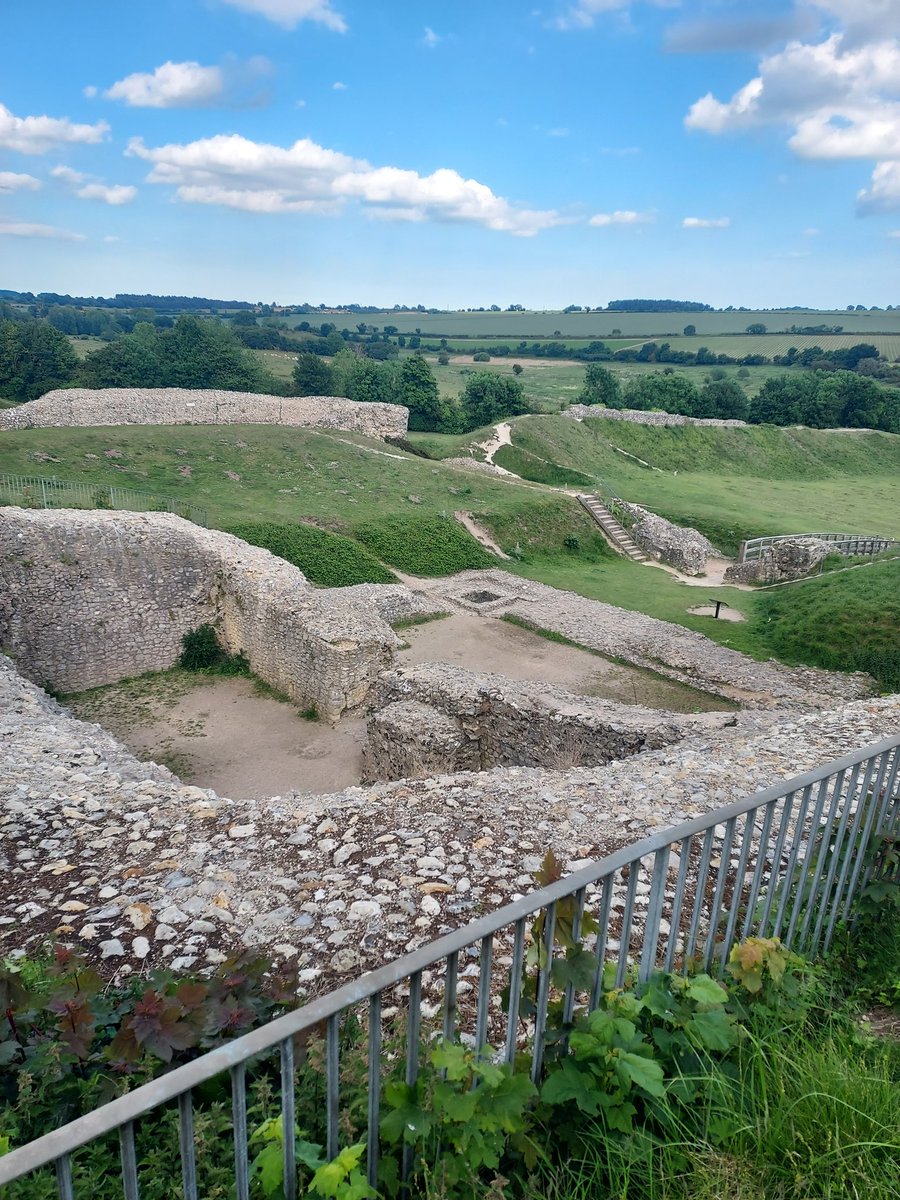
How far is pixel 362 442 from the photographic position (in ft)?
119

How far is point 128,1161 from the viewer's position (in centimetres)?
187

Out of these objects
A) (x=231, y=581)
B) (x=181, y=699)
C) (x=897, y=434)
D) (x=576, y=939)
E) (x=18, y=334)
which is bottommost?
(x=181, y=699)

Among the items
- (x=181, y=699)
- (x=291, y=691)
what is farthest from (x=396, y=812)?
(x=181, y=699)

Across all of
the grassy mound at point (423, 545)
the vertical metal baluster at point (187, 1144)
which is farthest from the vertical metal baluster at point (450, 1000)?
the grassy mound at point (423, 545)

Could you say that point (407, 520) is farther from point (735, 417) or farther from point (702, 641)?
point (735, 417)

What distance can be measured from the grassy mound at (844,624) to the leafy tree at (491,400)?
3478 centimetres

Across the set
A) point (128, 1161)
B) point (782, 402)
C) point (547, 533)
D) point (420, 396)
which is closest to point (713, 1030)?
point (128, 1161)

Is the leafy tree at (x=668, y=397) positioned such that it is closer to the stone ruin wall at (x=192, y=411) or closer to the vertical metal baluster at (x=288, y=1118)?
the stone ruin wall at (x=192, y=411)

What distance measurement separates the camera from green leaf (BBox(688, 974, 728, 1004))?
2.85 meters

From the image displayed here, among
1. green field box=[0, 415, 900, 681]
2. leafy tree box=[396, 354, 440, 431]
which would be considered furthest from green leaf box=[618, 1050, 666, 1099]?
leafy tree box=[396, 354, 440, 431]

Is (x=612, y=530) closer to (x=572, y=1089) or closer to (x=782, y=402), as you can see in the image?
(x=572, y=1089)

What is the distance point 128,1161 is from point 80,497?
22.9 m

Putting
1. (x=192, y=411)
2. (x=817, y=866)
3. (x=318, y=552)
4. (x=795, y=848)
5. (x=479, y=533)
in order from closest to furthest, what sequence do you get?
(x=795, y=848) → (x=817, y=866) → (x=318, y=552) → (x=479, y=533) → (x=192, y=411)

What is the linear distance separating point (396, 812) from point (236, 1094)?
4.80 m
